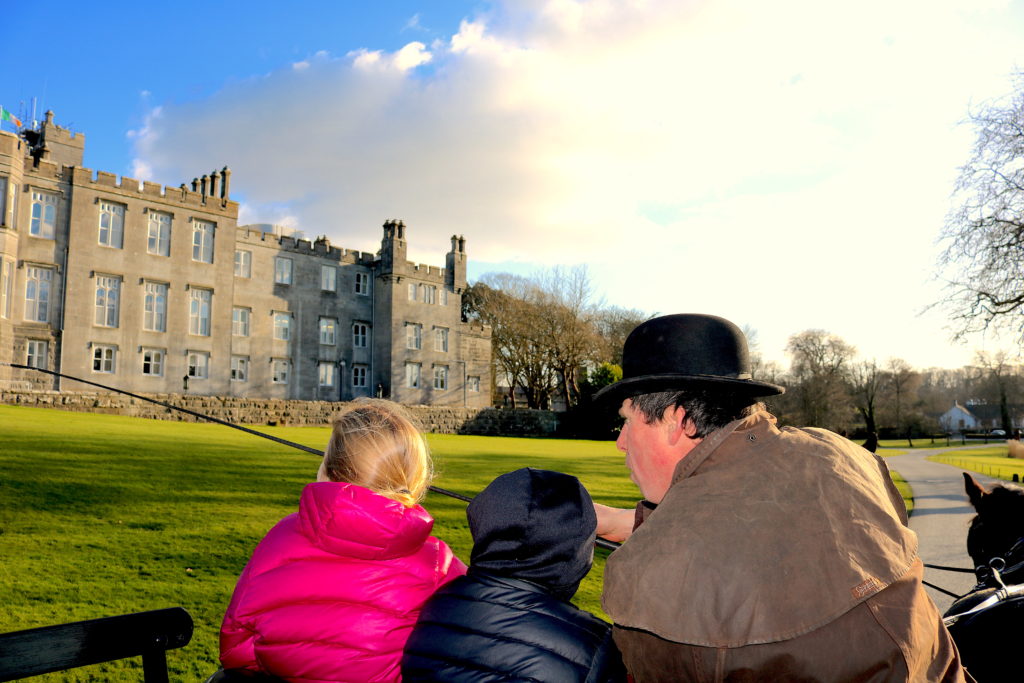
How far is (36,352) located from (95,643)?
3864 centimetres

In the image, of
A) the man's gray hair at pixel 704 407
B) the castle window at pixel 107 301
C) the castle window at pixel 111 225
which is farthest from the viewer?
the castle window at pixel 111 225

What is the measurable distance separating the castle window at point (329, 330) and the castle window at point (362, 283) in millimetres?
3038

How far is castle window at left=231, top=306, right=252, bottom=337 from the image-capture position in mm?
42625

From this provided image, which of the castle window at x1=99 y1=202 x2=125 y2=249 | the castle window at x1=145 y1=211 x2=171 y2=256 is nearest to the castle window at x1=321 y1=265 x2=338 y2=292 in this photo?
the castle window at x1=145 y1=211 x2=171 y2=256

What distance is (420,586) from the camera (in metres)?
2.75

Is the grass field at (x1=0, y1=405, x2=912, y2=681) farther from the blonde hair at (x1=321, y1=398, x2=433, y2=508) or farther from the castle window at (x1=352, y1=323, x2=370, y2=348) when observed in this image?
the castle window at (x1=352, y1=323, x2=370, y2=348)

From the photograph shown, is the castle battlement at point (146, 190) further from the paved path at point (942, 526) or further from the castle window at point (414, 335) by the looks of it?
the paved path at point (942, 526)

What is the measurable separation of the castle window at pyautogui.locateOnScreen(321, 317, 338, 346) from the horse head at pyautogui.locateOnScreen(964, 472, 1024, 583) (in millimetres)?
44584

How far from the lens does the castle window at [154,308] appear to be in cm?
3816

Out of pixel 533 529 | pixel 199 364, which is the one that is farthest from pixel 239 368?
pixel 533 529

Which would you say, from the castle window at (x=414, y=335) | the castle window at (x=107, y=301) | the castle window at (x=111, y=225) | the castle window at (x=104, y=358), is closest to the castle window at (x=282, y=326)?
the castle window at (x=414, y=335)

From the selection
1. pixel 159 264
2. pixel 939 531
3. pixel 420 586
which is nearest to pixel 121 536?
pixel 420 586

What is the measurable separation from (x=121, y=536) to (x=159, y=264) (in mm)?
35442

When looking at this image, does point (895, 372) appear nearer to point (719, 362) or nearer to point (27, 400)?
point (27, 400)
